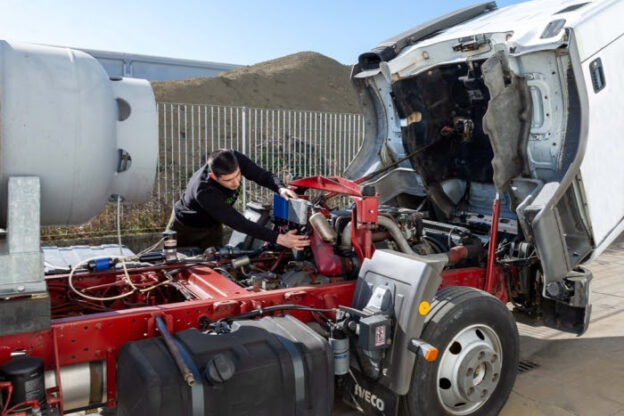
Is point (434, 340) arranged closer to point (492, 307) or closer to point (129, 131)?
point (492, 307)

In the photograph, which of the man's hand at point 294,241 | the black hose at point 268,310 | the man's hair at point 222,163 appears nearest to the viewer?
the black hose at point 268,310

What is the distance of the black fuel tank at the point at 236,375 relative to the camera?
2.36 m

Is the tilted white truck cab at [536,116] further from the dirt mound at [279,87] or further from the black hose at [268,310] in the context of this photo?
the dirt mound at [279,87]

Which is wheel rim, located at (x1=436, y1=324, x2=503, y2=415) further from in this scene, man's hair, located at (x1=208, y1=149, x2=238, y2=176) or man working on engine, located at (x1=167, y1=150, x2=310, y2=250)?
man's hair, located at (x1=208, y1=149, x2=238, y2=176)

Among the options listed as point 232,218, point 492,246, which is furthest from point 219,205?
point 492,246

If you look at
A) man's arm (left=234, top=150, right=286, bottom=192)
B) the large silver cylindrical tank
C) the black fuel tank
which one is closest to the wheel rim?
the black fuel tank

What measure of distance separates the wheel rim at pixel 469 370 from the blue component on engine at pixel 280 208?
5.19ft

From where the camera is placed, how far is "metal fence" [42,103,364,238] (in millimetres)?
8125

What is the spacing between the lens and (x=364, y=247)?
3725 mm

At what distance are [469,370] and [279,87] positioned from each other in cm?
2714

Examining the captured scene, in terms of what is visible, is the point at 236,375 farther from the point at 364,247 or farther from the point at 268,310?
the point at 364,247

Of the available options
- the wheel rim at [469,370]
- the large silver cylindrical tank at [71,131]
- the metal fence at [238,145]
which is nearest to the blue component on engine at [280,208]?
the large silver cylindrical tank at [71,131]

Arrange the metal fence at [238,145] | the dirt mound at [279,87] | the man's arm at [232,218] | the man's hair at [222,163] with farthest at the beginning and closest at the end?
the dirt mound at [279,87] < the metal fence at [238,145] < the man's hair at [222,163] < the man's arm at [232,218]

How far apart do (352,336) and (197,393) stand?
1.06 metres
